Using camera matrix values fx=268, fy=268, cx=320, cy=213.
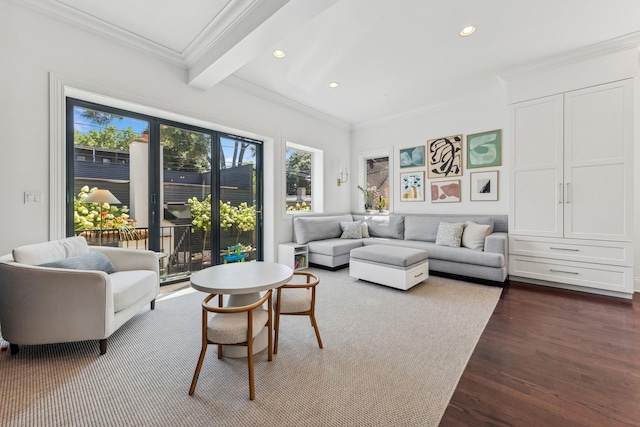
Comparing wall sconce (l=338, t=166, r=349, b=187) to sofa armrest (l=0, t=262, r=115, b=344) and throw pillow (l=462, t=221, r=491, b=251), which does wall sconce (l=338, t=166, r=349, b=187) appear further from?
sofa armrest (l=0, t=262, r=115, b=344)

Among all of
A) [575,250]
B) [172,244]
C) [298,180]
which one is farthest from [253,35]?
[575,250]

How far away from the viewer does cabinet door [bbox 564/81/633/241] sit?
9.65 feet

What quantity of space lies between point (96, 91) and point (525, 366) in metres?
4.26

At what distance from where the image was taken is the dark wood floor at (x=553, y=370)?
4.42ft

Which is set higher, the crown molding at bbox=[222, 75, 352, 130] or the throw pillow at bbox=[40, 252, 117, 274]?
the crown molding at bbox=[222, 75, 352, 130]

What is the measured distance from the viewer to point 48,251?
2105 mm

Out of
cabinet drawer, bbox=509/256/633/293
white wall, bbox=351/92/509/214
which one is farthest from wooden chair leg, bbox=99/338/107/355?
white wall, bbox=351/92/509/214

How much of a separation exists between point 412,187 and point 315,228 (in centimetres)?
202

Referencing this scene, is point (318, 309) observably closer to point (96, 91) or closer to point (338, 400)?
point (338, 400)

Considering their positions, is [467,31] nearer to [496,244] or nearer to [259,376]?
[496,244]

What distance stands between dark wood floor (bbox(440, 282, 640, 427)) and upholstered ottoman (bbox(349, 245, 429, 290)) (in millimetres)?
923

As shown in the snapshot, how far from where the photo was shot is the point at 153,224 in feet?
10.8

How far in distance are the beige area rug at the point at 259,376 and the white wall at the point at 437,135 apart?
8.06 ft

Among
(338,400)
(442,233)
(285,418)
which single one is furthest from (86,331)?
(442,233)
